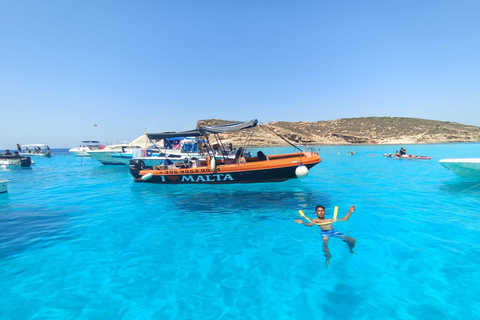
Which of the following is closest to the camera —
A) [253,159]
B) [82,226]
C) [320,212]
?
[320,212]

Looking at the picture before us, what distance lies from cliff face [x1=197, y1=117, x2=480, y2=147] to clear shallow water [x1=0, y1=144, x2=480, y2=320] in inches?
2603

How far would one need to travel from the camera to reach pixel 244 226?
8117mm

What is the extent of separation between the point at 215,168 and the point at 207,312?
9.47 m

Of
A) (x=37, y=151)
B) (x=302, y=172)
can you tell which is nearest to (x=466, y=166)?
(x=302, y=172)

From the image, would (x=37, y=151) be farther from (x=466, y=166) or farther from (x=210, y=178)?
(x=466, y=166)

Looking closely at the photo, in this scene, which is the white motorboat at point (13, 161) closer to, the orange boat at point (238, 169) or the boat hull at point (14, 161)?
the boat hull at point (14, 161)

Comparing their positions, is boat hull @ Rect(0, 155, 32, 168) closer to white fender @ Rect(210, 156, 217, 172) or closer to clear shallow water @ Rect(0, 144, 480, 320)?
clear shallow water @ Rect(0, 144, 480, 320)

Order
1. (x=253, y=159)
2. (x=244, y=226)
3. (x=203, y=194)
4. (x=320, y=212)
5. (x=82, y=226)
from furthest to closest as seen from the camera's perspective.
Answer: (x=253, y=159) < (x=203, y=194) < (x=82, y=226) < (x=244, y=226) < (x=320, y=212)

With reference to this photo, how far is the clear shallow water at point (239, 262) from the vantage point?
4.31 m

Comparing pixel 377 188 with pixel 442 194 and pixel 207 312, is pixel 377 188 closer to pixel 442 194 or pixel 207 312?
pixel 442 194

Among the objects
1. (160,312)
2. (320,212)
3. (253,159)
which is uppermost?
(253,159)

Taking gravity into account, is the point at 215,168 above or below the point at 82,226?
above

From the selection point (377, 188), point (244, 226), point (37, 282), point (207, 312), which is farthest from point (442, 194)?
point (37, 282)

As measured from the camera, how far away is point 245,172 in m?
13.0
